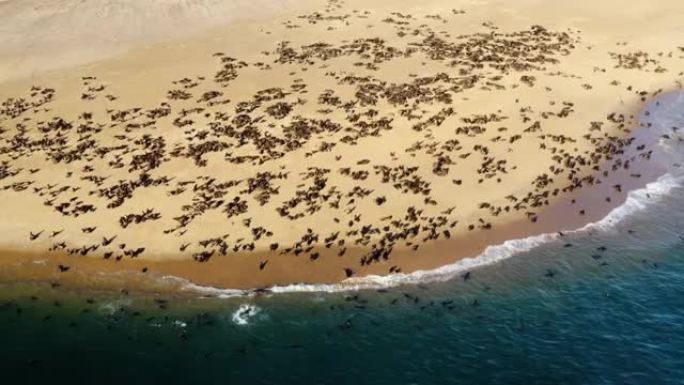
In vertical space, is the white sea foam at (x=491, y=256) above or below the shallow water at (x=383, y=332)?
above

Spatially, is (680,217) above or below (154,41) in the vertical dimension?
below

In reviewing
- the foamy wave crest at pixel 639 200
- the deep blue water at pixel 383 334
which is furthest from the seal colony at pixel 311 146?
the deep blue water at pixel 383 334

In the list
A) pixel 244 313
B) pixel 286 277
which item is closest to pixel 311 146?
pixel 286 277

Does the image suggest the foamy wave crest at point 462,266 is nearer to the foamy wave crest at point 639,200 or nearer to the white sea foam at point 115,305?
the foamy wave crest at point 639,200

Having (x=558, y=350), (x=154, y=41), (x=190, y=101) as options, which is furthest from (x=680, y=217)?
(x=154, y=41)

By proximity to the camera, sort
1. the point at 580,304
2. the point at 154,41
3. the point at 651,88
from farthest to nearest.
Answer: the point at 154,41, the point at 651,88, the point at 580,304

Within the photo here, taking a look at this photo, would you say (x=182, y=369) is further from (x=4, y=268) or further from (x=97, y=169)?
(x=97, y=169)

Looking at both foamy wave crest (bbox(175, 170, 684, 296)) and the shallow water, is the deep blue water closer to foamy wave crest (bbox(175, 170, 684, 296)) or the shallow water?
the shallow water
